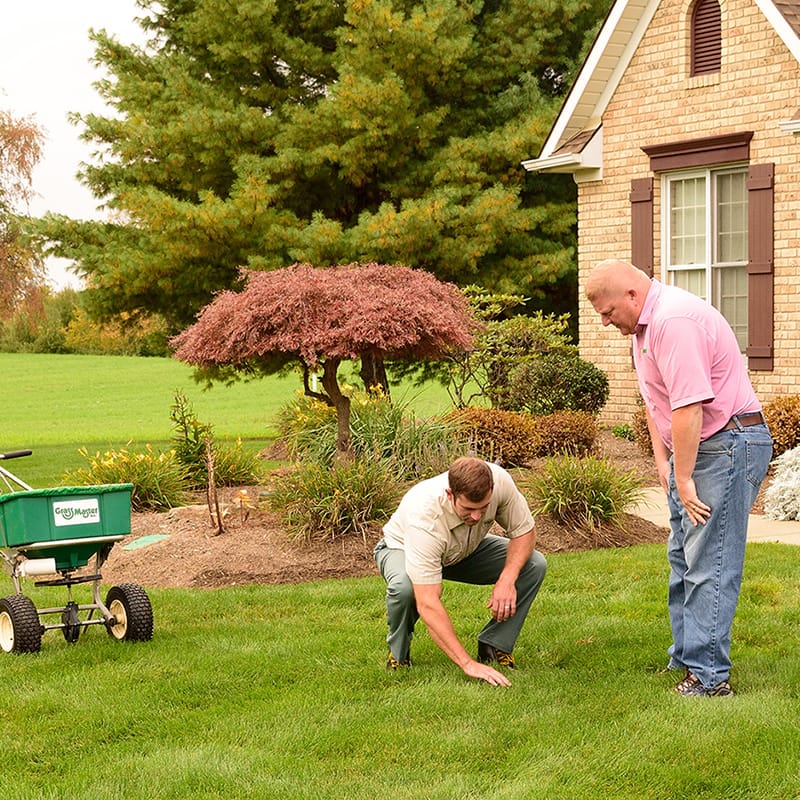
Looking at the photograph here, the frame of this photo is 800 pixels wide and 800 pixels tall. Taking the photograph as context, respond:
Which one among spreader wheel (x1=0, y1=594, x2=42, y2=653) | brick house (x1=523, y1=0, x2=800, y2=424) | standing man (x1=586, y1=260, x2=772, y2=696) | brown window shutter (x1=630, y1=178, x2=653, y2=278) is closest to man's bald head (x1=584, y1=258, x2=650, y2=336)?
standing man (x1=586, y1=260, x2=772, y2=696)

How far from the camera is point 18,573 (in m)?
6.87

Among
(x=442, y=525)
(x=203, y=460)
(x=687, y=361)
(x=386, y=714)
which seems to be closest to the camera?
(x=687, y=361)

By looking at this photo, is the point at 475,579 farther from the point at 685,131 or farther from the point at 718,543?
the point at 685,131

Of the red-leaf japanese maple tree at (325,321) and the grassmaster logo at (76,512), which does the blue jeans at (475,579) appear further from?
the red-leaf japanese maple tree at (325,321)

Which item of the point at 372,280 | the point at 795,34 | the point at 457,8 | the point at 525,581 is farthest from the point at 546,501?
the point at 457,8

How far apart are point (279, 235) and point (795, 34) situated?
850 centimetres

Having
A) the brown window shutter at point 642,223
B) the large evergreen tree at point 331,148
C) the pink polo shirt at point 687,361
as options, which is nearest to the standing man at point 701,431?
the pink polo shirt at point 687,361

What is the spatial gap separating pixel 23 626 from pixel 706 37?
1177 cm

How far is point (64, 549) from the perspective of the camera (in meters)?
6.85

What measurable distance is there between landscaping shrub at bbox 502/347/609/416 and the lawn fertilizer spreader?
8705 mm

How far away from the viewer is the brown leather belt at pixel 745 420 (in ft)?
17.6

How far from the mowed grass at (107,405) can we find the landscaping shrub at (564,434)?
5.71 metres

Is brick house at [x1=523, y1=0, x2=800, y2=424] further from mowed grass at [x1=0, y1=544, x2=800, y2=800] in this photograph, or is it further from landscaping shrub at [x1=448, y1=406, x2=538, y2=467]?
mowed grass at [x1=0, y1=544, x2=800, y2=800]

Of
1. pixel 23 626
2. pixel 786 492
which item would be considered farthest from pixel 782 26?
pixel 23 626
